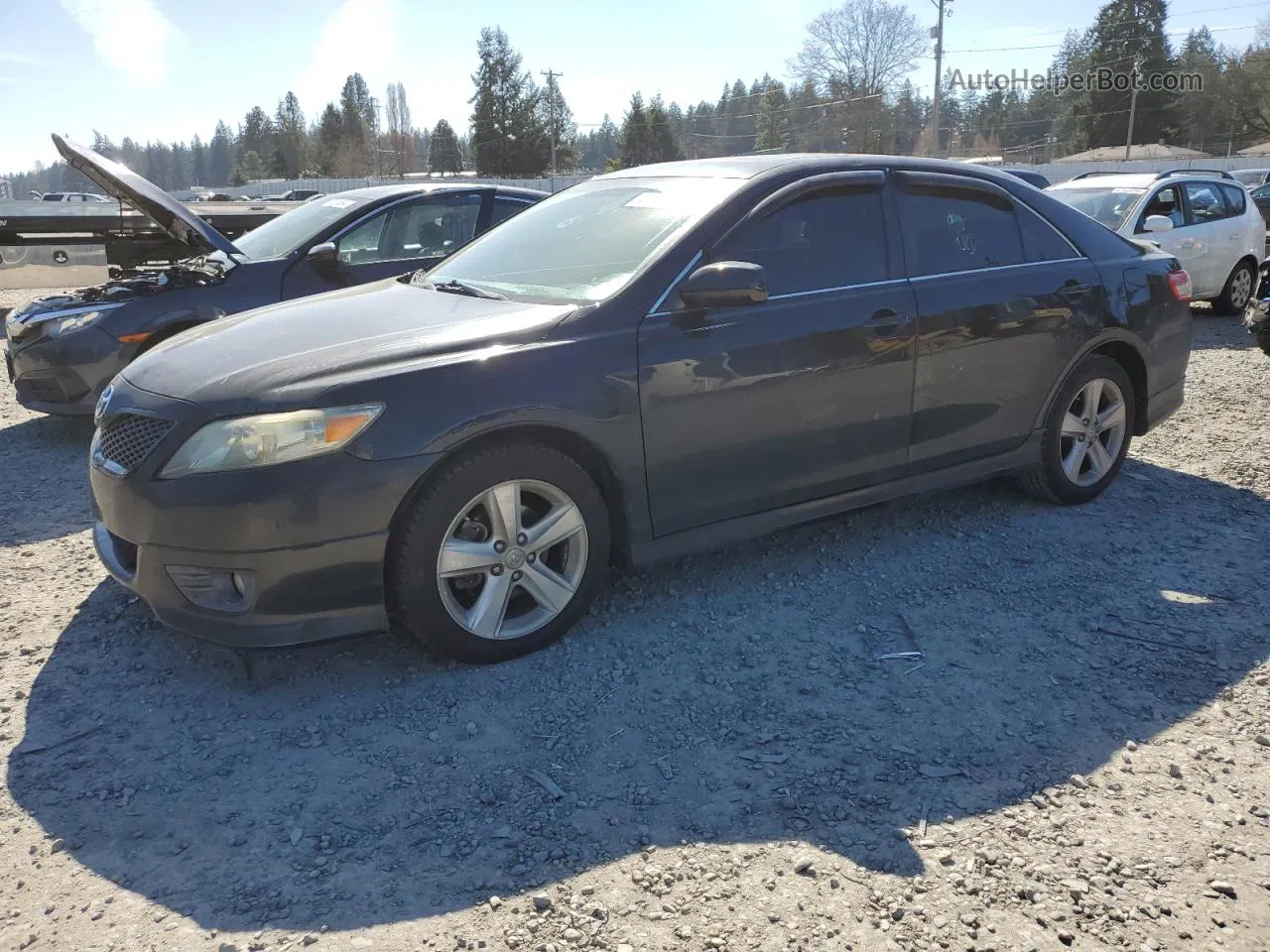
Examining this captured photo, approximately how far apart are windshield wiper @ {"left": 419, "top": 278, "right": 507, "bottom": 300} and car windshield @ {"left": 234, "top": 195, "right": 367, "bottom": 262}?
9.41ft

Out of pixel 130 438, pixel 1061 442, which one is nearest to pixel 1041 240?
Result: pixel 1061 442

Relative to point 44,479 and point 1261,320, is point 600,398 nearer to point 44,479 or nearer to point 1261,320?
point 44,479

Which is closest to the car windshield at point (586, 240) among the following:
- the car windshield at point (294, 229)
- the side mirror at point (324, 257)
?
the side mirror at point (324, 257)

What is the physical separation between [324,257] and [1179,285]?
5.01 m

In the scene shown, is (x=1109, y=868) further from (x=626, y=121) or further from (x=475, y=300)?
(x=626, y=121)

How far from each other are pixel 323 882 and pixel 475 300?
7.16 feet

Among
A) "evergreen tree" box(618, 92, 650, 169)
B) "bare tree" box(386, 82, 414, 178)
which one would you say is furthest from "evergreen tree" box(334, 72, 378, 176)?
"evergreen tree" box(618, 92, 650, 169)

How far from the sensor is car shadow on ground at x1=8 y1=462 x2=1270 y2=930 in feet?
8.20

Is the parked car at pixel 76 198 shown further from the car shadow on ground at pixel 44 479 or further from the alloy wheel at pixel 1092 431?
the alloy wheel at pixel 1092 431

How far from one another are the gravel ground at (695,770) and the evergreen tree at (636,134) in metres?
79.9

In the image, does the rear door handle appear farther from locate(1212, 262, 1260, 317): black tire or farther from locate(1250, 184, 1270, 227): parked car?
locate(1250, 184, 1270, 227): parked car

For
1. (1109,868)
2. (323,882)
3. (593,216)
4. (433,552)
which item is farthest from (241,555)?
(1109,868)

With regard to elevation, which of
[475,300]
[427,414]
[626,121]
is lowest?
[427,414]

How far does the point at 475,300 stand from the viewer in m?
3.79
